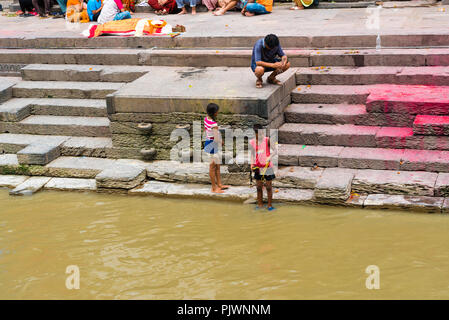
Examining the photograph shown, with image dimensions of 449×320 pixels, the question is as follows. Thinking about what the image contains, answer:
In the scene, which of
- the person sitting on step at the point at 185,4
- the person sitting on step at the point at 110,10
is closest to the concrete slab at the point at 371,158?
the person sitting on step at the point at 110,10

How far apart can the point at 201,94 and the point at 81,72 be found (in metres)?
2.88

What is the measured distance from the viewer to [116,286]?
219 inches

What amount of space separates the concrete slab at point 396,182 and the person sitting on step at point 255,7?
19.0 feet

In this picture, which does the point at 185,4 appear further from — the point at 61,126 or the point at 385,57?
the point at 385,57

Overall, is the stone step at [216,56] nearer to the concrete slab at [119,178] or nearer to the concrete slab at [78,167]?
the concrete slab at [78,167]

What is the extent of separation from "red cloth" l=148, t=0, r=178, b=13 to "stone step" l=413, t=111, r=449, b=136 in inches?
277

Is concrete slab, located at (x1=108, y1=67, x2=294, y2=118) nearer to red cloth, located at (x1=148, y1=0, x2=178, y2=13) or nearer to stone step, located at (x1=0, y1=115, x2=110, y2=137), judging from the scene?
stone step, located at (x1=0, y1=115, x2=110, y2=137)

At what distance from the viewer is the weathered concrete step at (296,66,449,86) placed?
8.21m

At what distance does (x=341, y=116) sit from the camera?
7.99 meters

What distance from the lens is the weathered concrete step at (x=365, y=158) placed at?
707 cm

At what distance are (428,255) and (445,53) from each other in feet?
12.6

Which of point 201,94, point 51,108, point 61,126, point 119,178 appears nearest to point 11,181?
point 61,126

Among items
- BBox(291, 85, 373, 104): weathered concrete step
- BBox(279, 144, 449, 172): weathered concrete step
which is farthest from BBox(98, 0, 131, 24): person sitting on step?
BBox(279, 144, 449, 172): weathered concrete step

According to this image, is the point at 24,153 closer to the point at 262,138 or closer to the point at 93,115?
the point at 93,115
